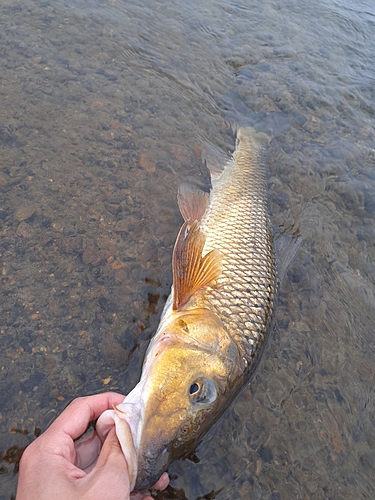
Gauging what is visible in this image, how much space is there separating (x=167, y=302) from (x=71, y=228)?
3.67ft

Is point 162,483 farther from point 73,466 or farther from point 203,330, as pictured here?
point 203,330

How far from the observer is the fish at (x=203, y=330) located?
199 centimetres

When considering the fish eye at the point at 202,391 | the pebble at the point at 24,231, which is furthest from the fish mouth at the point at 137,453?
the pebble at the point at 24,231

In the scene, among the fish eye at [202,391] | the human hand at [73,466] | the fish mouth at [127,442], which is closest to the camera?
the human hand at [73,466]

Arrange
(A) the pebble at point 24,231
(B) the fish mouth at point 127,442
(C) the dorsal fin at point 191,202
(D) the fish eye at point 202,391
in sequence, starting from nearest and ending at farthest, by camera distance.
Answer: (B) the fish mouth at point 127,442
(D) the fish eye at point 202,391
(A) the pebble at point 24,231
(C) the dorsal fin at point 191,202

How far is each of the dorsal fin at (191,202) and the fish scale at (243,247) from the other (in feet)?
0.24

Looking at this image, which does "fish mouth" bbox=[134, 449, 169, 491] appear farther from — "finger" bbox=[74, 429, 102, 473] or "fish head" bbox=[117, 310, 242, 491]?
"finger" bbox=[74, 429, 102, 473]

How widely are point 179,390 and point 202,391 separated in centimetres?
16

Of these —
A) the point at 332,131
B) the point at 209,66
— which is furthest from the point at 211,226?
the point at 209,66

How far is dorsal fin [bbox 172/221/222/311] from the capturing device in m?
2.72

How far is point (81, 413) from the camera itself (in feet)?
6.58

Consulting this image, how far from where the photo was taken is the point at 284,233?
155 inches

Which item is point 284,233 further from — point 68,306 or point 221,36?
point 221,36

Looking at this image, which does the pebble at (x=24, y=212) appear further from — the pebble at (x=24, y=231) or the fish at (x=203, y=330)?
the fish at (x=203, y=330)
